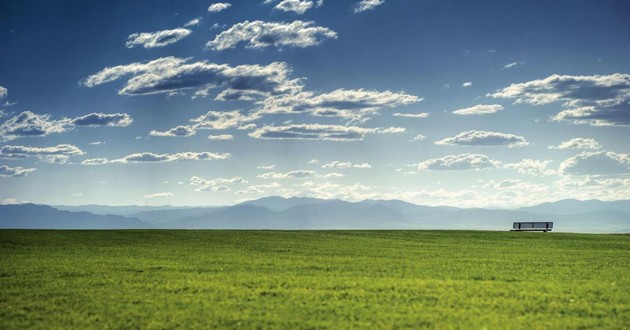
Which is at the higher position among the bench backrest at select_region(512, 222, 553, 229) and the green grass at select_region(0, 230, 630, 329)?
the bench backrest at select_region(512, 222, 553, 229)

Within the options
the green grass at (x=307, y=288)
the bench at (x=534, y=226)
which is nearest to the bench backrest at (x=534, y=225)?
the bench at (x=534, y=226)

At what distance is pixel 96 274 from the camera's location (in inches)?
1316

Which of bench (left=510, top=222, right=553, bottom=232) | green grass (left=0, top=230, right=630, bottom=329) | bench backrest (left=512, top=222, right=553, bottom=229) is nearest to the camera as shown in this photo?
green grass (left=0, top=230, right=630, bottom=329)

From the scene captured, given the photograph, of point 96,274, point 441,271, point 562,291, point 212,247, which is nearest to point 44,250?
point 212,247

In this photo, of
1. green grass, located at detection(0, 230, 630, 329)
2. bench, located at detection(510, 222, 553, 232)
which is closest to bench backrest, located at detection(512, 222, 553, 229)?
bench, located at detection(510, 222, 553, 232)

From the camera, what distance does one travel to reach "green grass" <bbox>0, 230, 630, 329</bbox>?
22.0 metres

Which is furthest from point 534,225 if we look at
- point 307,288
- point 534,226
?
point 307,288

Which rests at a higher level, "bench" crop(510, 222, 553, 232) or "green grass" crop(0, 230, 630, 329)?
"bench" crop(510, 222, 553, 232)

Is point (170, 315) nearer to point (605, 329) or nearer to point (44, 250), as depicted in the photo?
point (605, 329)

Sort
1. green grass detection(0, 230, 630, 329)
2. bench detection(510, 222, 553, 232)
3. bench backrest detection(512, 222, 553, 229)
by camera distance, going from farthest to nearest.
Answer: bench backrest detection(512, 222, 553, 229)
bench detection(510, 222, 553, 232)
green grass detection(0, 230, 630, 329)

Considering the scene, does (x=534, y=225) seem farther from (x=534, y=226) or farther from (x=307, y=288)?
(x=307, y=288)

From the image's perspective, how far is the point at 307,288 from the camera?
2847 cm

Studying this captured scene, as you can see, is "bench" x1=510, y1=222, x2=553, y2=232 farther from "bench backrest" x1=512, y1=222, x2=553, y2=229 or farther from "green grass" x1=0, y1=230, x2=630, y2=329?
"green grass" x1=0, y1=230, x2=630, y2=329

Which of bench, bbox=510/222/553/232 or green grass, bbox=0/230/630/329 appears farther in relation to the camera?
bench, bbox=510/222/553/232
